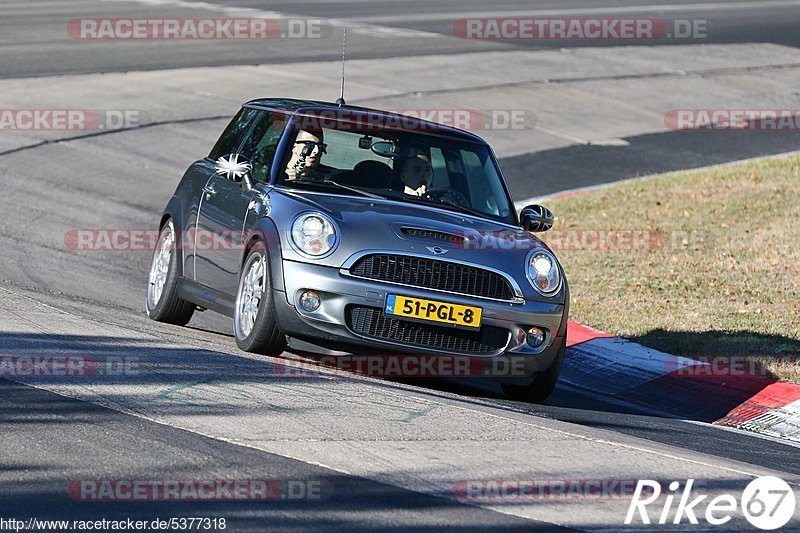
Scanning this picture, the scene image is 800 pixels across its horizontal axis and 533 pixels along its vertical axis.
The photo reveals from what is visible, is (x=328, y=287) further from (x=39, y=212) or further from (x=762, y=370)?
(x=39, y=212)

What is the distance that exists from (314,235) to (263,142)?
63.6 inches

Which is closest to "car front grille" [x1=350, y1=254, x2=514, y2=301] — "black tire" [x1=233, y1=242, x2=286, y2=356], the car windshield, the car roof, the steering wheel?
"black tire" [x1=233, y1=242, x2=286, y2=356]

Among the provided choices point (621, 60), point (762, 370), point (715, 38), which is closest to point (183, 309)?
point (762, 370)

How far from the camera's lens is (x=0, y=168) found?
51.4ft

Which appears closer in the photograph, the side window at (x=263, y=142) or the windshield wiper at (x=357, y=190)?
the windshield wiper at (x=357, y=190)

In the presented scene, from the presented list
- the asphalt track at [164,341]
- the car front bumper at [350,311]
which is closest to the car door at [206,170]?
the asphalt track at [164,341]

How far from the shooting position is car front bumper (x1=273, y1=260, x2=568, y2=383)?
25.4 ft

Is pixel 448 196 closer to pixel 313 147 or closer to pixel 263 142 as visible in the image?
pixel 313 147

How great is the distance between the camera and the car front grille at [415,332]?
7.78 metres

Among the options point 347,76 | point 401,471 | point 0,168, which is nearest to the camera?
point 401,471

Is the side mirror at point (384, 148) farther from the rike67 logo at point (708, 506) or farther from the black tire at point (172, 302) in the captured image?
the rike67 logo at point (708, 506)

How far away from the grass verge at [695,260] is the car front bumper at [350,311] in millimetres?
2672

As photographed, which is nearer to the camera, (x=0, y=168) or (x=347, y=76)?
(x=0, y=168)

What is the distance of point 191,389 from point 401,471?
4.81 feet
